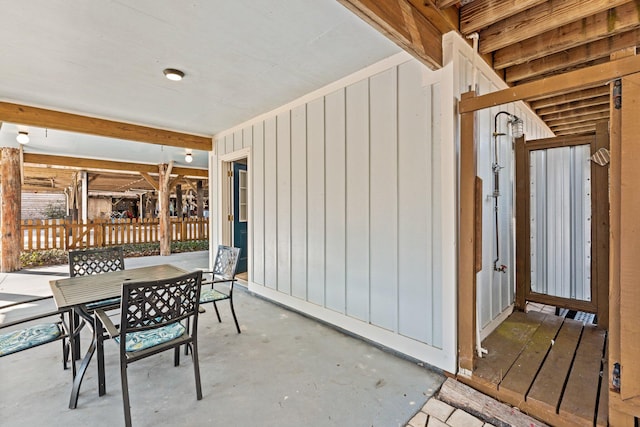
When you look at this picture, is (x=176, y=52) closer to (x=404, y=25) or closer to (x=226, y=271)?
(x=404, y=25)

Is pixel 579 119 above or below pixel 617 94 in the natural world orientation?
above

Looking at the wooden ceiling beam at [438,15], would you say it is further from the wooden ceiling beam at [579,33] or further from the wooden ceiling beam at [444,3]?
the wooden ceiling beam at [579,33]

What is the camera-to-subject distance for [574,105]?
373cm

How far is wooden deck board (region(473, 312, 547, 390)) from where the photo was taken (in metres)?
2.03

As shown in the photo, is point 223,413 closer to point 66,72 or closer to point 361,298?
point 361,298

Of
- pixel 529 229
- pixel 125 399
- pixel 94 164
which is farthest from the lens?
pixel 94 164

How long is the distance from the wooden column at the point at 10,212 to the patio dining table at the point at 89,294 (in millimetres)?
5086

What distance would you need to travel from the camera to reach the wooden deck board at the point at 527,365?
6.05 feet

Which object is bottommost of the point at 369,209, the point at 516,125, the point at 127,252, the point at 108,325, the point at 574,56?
the point at 127,252

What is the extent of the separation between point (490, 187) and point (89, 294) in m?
3.35

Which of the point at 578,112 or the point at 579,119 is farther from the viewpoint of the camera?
the point at 579,119

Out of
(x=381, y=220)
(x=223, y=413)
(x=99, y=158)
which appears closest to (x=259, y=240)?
(x=381, y=220)

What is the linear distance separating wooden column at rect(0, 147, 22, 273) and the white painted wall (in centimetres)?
557

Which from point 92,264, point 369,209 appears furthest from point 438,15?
point 92,264
